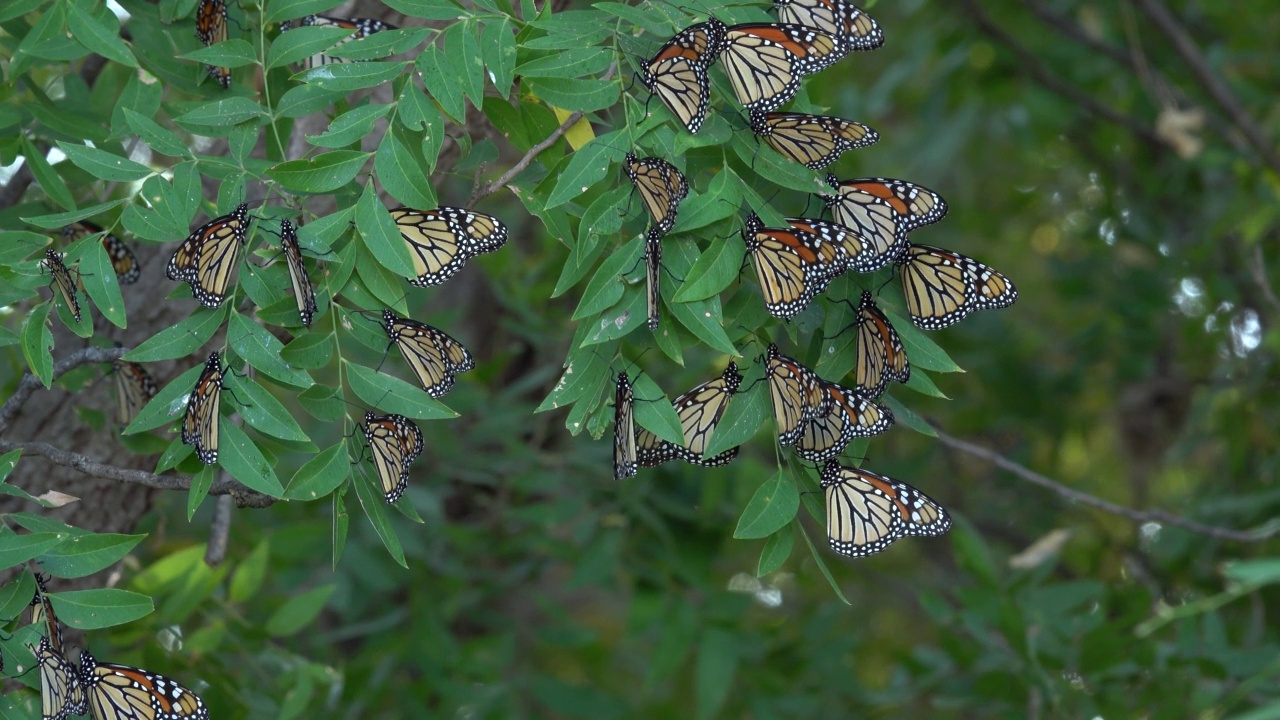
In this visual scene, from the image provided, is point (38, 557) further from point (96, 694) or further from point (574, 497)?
point (574, 497)

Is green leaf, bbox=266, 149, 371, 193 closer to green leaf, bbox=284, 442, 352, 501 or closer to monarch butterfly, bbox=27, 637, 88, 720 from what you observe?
green leaf, bbox=284, 442, 352, 501

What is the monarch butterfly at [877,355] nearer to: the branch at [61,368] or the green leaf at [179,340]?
the green leaf at [179,340]

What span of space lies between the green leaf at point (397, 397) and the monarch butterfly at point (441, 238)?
0.24 metres

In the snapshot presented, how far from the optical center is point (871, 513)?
1.93 metres

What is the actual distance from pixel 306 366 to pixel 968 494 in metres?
3.82

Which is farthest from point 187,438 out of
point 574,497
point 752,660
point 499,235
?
point 752,660

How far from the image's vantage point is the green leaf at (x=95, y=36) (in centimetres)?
188

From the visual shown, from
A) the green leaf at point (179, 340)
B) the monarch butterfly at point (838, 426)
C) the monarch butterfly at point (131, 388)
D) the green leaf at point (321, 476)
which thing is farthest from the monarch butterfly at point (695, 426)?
the monarch butterfly at point (131, 388)

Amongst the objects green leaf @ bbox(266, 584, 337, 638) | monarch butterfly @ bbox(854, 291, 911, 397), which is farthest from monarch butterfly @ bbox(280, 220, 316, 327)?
green leaf @ bbox(266, 584, 337, 638)

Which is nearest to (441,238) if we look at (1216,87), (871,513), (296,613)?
(871,513)

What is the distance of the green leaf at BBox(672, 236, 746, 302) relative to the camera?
156 cm

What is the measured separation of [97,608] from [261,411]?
37 centimetres

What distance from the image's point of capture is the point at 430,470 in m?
3.91

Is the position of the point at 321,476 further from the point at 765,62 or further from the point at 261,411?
the point at 765,62
